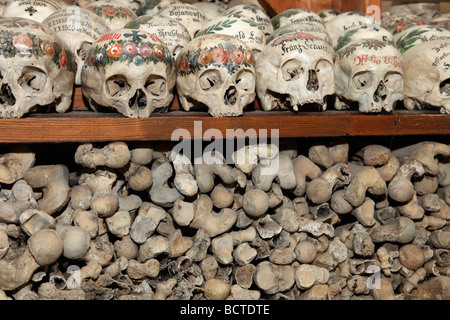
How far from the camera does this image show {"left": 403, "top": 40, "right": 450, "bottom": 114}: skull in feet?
6.15

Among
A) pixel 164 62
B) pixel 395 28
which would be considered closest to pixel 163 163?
pixel 164 62

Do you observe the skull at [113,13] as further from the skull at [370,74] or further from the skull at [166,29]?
the skull at [370,74]

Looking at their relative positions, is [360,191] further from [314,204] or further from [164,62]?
[164,62]

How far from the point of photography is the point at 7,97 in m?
1.56

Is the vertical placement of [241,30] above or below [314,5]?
above

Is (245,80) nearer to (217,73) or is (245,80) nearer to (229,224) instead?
(217,73)

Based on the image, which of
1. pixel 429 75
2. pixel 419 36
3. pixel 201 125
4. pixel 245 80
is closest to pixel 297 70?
pixel 245 80

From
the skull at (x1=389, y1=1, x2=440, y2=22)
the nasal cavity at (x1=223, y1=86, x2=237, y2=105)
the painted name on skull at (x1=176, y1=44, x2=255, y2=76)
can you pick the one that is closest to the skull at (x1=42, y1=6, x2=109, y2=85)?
the painted name on skull at (x1=176, y1=44, x2=255, y2=76)

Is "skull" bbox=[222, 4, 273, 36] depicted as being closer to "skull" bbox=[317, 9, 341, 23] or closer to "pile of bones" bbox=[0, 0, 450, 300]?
"pile of bones" bbox=[0, 0, 450, 300]

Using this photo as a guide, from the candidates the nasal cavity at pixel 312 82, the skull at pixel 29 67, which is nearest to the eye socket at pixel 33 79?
the skull at pixel 29 67

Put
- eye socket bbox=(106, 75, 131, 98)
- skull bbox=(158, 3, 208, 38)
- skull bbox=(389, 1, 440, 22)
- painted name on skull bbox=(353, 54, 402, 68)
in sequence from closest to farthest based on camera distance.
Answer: eye socket bbox=(106, 75, 131, 98), painted name on skull bbox=(353, 54, 402, 68), skull bbox=(158, 3, 208, 38), skull bbox=(389, 1, 440, 22)

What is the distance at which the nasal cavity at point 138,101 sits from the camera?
163 cm

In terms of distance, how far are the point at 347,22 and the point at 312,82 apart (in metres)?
0.52

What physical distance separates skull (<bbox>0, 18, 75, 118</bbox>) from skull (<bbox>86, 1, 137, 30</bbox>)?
0.40 m
